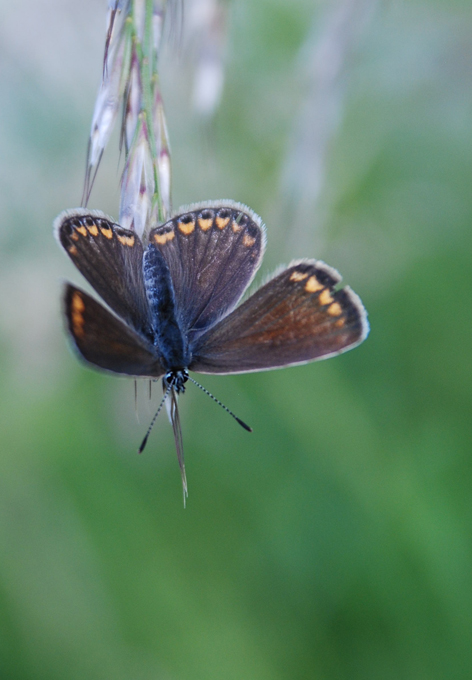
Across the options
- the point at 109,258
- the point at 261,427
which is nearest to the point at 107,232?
the point at 109,258

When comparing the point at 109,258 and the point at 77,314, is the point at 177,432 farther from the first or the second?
the point at 109,258

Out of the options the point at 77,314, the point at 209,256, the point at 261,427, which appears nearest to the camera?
the point at 77,314

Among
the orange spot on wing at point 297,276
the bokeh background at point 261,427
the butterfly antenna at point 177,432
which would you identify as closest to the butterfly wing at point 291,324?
the orange spot on wing at point 297,276

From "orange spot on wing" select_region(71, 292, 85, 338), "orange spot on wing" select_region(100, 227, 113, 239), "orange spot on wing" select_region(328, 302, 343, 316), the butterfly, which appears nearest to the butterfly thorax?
the butterfly

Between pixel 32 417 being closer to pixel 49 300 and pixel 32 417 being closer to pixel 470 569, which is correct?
pixel 49 300

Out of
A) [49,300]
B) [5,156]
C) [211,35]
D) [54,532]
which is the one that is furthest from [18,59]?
[54,532]

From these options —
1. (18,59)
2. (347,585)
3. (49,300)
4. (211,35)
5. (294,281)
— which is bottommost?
(347,585)
